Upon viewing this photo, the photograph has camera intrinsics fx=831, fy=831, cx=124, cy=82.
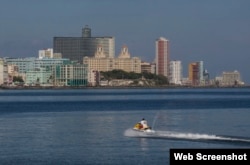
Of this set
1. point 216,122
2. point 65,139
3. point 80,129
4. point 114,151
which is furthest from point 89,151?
point 216,122

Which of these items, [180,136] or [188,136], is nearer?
[188,136]

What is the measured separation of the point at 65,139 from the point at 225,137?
893 centimetres

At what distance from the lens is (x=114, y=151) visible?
38562 millimetres

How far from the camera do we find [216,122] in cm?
6125

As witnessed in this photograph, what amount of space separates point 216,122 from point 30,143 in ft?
70.6

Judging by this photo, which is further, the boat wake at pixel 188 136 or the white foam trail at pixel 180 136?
the white foam trail at pixel 180 136

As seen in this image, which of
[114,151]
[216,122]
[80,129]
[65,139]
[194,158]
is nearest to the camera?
[194,158]

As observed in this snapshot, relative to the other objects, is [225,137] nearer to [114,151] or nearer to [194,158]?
[114,151]

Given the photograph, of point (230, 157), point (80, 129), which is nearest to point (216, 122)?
point (80, 129)

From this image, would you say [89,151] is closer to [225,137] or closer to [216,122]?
[225,137]

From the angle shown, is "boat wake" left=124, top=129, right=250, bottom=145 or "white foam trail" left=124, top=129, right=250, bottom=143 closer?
"boat wake" left=124, top=129, right=250, bottom=145

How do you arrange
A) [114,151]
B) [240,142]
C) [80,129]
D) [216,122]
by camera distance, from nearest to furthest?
[114,151] → [240,142] → [80,129] → [216,122]

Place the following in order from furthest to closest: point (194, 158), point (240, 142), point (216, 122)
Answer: point (216, 122)
point (240, 142)
point (194, 158)

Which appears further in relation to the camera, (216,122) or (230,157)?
(216,122)
